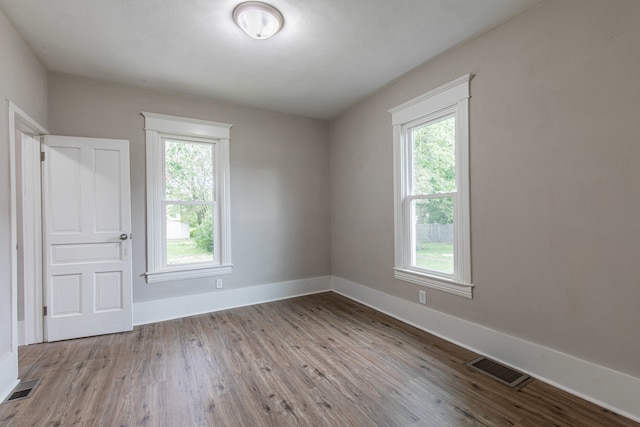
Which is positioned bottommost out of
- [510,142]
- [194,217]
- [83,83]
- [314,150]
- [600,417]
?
[600,417]

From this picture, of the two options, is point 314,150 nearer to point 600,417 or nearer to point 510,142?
point 510,142

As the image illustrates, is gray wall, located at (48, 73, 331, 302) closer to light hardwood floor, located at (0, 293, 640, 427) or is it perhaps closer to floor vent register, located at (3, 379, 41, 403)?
light hardwood floor, located at (0, 293, 640, 427)

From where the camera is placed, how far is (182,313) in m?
3.67

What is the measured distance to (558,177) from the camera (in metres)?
2.10

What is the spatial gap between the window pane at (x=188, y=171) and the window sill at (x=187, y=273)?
91 centimetres

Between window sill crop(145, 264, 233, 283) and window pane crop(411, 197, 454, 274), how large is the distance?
8.13ft

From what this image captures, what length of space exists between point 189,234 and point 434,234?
2.98 metres

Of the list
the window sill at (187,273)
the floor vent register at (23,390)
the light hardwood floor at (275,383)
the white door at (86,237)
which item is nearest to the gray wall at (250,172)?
the window sill at (187,273)

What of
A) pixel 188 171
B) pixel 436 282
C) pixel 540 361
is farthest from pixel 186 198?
pixel 540 361

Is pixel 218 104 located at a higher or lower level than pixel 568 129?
higher

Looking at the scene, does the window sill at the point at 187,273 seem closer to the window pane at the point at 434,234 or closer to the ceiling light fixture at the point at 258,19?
the window pane at the point at 434,234

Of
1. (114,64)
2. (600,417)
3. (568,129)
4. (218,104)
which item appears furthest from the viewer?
(218,104)

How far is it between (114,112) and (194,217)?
1.48 metres

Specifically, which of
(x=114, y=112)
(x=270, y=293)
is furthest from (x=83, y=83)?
(x=270, y=293)
